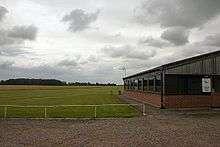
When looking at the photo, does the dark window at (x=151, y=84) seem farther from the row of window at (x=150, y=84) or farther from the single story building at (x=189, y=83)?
the single story building at (x=189, y=83)

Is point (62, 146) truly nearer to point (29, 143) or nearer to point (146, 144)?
point (29, 143)

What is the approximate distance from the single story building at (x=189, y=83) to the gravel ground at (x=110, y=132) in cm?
868

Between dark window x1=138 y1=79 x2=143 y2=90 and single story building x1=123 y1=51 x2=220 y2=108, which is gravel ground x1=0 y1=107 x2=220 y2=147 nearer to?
single story building x1=123 y1=51 x2=220 y2=108

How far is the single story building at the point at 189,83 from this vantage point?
28.3m

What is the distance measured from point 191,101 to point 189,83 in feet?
4.95

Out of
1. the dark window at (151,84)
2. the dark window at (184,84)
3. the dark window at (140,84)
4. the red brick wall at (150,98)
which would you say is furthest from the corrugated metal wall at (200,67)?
the dark window at (140,84)

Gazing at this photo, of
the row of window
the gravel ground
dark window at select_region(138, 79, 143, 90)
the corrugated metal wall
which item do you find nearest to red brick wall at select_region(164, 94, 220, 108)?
the row of window

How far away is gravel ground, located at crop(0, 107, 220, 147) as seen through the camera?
500 inches

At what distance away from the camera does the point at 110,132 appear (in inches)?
603

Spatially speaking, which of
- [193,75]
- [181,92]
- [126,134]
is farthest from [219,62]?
[126,134]

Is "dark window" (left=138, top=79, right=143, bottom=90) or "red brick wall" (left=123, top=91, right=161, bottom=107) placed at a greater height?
"dark window" (left=138, top=79, right=143, bottom=90)

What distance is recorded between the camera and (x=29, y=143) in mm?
12570

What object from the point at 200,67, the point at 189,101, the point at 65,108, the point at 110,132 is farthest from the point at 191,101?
the point at 110,132

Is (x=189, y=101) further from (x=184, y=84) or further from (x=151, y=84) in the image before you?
(x=151, y=84)
